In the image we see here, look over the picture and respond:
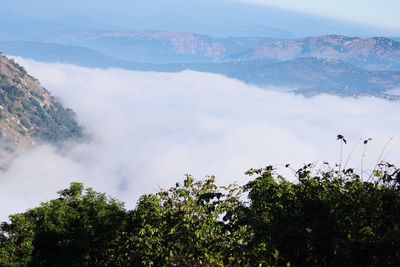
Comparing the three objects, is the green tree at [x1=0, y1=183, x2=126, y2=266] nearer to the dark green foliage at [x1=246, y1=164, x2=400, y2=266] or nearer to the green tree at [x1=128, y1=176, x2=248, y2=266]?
the green tree at [x1=128, y1=176, x2=248, y2=266]

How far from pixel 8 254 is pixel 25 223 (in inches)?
156

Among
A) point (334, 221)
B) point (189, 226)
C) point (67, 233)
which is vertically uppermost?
point (334, 221)

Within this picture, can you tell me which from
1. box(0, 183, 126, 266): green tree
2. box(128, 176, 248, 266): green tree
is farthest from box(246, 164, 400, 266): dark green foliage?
box(0, 183, 126, 266): green tree

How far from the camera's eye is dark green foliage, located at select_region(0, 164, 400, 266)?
21250mm

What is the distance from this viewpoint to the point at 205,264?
1912 cm

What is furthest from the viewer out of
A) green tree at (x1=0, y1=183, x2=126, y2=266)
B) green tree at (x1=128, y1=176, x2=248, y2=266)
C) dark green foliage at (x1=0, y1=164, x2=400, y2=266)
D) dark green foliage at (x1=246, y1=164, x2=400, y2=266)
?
green tree at (x1=0, y1=183, x2=126, y2=266)

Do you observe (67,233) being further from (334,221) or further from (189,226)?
(334,221)

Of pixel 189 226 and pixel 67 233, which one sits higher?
pixel 189 226

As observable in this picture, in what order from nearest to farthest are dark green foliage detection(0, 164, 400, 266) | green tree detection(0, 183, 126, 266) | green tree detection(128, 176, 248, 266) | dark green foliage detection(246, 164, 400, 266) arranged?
dark green foliage detection(246, 164, 400, 266) < dark green foliage detection(0, 164, 400, 266) < green tree detection(128, 176, 248, 266) < green tree detection(0, 183, 126, 266)

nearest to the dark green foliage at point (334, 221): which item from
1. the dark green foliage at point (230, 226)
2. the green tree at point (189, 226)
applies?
the dark green foliage at point (230, 226)

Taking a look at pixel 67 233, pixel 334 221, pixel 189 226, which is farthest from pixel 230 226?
pixel 67 233

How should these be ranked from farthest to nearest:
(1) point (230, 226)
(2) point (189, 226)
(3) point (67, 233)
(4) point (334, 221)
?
(3) point (67, 233) → (1) point (230, 226) → (2) point (189, 226) → (4) point (334, 221)

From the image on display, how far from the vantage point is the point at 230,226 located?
31.3 metres

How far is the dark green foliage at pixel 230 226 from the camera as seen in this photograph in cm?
2125
